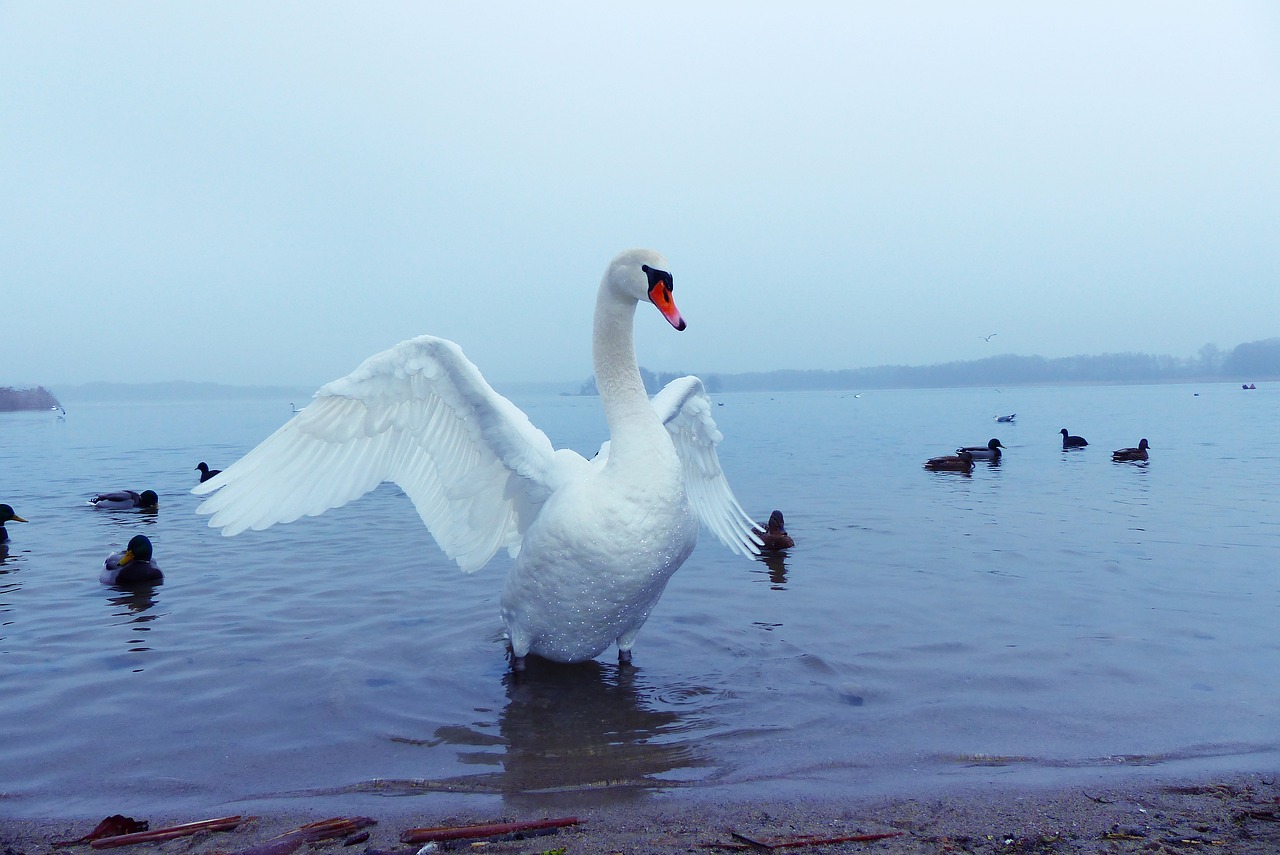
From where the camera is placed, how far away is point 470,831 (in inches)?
142

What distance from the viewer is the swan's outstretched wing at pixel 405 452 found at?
5.20 m

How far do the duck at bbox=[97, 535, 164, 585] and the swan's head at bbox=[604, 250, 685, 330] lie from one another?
681 cm

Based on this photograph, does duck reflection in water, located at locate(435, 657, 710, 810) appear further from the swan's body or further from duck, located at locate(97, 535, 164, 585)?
the swan's body

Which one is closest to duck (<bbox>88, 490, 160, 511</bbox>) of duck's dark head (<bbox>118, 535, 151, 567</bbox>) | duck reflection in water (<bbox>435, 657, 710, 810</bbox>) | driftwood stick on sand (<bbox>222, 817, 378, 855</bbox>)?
duck's dark head (<bbox>118, 535, 151, 567</bbox>)

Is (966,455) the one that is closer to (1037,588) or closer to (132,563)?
(1037,588)

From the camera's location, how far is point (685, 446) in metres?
6.98

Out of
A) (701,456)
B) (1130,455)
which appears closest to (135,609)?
(701,456)

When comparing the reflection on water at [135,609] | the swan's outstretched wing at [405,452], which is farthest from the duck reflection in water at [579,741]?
the reflection on water at [135,609]

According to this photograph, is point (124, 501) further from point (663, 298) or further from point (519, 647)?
point (663, 298)

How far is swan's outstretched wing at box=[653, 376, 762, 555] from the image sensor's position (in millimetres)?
6352

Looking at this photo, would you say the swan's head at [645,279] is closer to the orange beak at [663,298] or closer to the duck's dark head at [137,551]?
the orange beak at [663,298]

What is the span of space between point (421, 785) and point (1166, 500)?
13.9 meters

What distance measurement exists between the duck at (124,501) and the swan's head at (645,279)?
13.2 m

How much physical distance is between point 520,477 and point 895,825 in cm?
303
